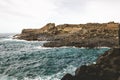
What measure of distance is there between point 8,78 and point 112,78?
15.6 meters

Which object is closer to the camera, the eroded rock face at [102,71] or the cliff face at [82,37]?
the eroded rock face at [102,71]

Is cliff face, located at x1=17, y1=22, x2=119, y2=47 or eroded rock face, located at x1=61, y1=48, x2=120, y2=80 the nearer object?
eroded rock face, located at x1=61, y1=48, x2=120, y2=80

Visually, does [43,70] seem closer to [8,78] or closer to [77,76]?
[8,78]

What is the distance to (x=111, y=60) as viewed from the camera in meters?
23.3

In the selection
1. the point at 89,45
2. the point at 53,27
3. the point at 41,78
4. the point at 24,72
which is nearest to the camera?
the point at 41,78

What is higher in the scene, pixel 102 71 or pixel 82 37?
pixel 102 71

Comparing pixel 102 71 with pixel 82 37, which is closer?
pixel 102 71

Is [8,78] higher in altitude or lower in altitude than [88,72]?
lower

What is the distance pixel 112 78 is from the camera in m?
21.5

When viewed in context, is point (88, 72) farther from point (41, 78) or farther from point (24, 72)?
point (24, 72)

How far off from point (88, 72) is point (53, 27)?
119135 mm

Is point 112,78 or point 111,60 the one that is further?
point 111,60

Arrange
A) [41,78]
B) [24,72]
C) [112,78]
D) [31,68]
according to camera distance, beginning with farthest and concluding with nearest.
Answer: [31,68] < [24,72] < [41,78] < [112,78]

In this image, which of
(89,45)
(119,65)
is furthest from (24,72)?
(89,45)
